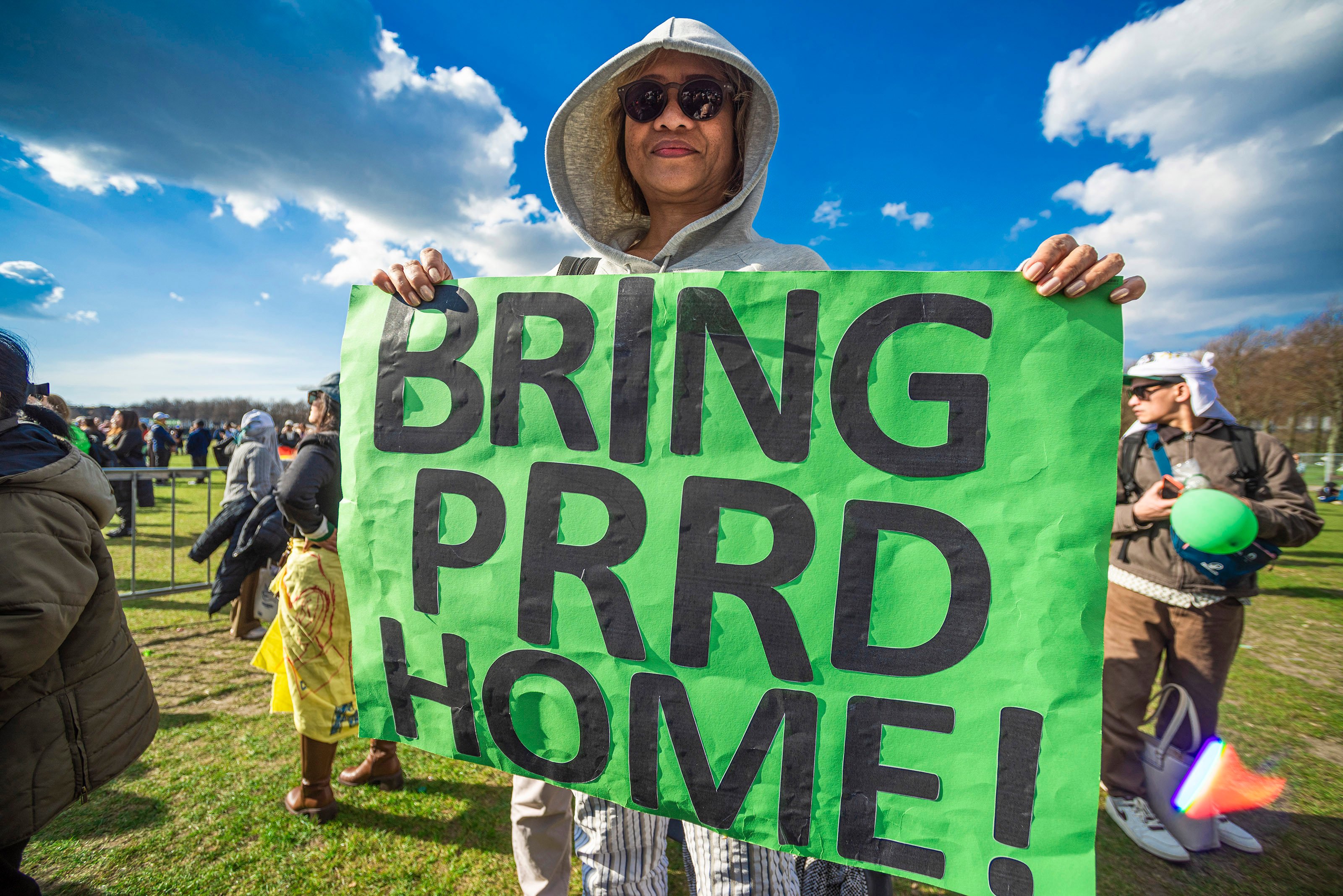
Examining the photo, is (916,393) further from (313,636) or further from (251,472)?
(251,472)

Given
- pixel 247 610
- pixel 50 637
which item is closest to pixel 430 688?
pixel 50 637

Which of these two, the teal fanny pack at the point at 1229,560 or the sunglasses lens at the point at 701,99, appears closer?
the sunglasses lens at the point at 701,99

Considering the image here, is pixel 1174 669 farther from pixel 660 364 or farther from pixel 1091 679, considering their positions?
pixel 660 364

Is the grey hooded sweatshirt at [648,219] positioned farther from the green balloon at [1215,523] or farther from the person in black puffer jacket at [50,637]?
the green balloon at [1215,523]

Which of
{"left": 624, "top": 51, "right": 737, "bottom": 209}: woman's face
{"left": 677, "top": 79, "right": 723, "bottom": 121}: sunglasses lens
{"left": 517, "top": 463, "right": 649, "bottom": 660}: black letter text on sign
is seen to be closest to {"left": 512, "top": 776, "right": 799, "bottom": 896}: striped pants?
{"left": 517, "top": 463, "right": 649, "bottom": 660}: black letter text on sign

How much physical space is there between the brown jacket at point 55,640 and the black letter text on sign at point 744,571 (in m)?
1.70

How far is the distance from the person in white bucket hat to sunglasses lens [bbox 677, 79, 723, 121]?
2.81 m

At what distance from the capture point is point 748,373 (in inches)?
47.9

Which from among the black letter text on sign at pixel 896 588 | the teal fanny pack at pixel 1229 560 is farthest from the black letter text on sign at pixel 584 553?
the teal fanny pack at pixel 1229 560

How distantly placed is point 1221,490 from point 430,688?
148 inches

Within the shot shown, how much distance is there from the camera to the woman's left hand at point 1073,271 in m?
1.07

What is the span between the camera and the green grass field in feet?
7.72

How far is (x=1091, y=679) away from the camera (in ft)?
Answer: 3.43

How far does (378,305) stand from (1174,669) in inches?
158
